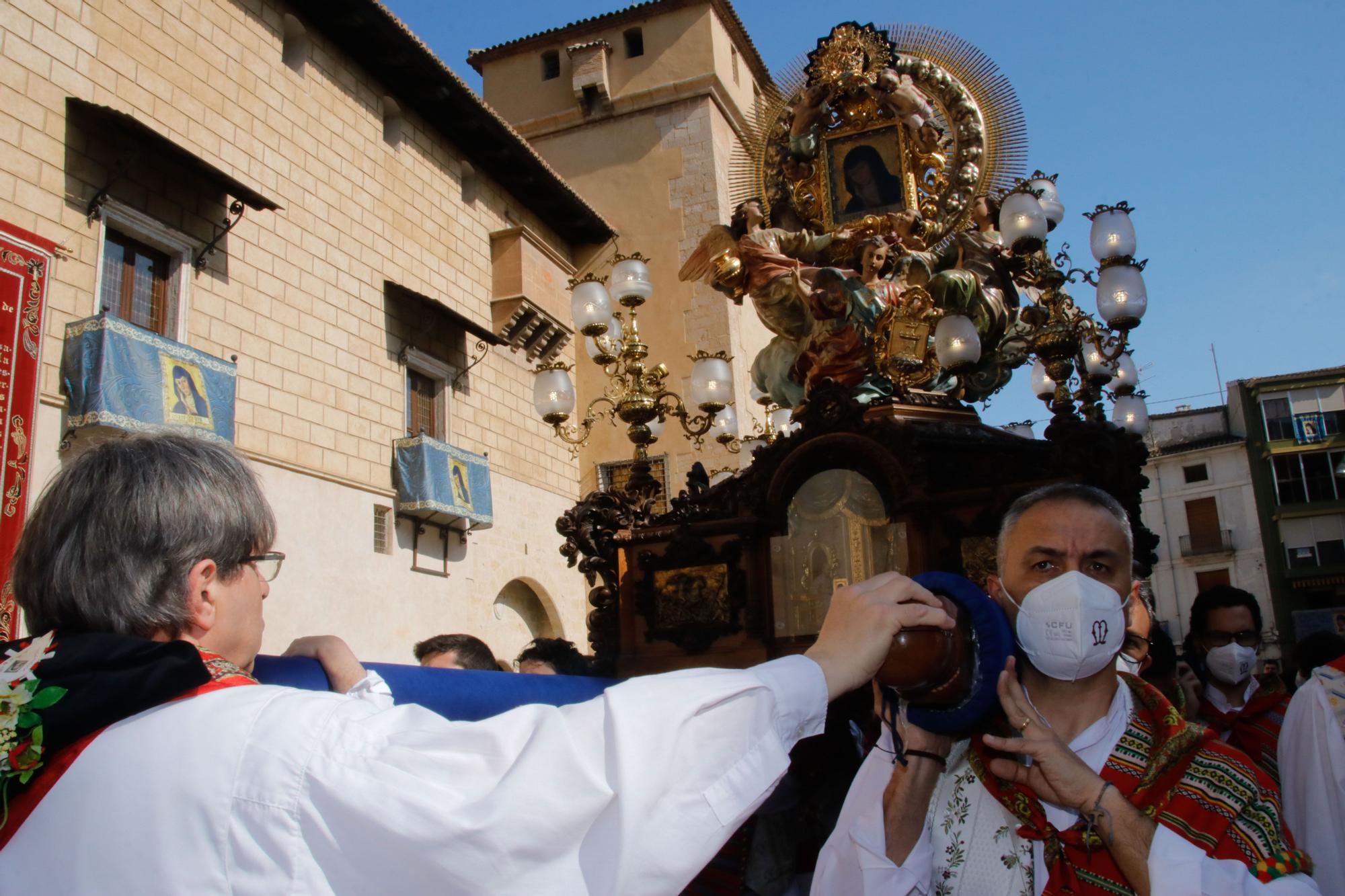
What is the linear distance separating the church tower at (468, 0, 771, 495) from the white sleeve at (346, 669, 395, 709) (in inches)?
726

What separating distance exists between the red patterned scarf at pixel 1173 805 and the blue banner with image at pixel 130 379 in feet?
31.0

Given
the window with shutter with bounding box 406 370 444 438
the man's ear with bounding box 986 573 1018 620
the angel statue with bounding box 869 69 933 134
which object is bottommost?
the man's ear with bounding box 986 573 1018 620

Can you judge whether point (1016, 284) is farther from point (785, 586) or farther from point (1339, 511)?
point (1339, 511)

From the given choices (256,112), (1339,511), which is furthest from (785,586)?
(1339,511)

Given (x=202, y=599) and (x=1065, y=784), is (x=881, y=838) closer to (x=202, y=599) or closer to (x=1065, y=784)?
(x=1065, y=784)

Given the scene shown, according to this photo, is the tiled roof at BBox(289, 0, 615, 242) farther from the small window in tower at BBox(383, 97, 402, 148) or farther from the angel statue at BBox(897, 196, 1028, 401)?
the angel statue at BBox(897, 196, 1028, 401)

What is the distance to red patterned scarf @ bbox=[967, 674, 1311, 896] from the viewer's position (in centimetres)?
195

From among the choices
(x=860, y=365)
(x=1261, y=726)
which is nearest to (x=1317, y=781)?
(x=1261, y=726)

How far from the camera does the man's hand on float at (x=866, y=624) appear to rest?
1.56 meters

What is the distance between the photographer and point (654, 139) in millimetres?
22766

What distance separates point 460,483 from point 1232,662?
12.6 m

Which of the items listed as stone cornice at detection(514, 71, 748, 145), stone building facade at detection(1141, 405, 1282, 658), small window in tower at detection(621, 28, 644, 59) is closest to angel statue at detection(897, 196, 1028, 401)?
stone cornice at detection(514, 71, 748, 145)

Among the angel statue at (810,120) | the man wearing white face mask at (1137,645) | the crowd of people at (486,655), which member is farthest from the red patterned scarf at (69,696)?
the angel statue at (810,120)

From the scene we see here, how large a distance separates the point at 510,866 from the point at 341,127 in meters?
15.3
